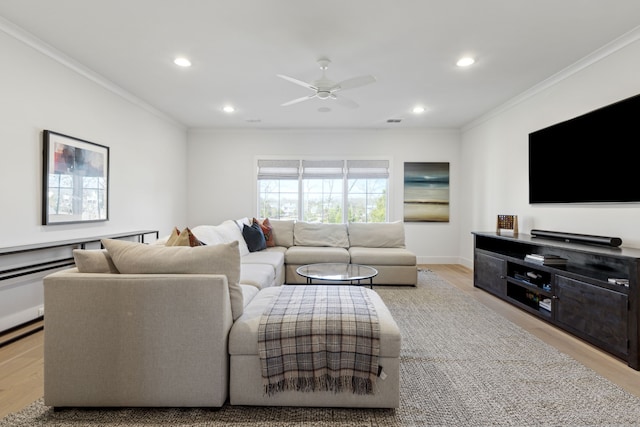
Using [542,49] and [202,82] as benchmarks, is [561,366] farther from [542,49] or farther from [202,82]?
[202,82]

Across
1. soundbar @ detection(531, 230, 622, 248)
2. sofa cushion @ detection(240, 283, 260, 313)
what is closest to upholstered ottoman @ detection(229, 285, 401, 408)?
sofa cushion @ detection(240, 283, 260, 313)

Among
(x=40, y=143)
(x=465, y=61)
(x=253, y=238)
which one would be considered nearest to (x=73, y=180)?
(x=40, y=143)

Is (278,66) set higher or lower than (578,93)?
higher

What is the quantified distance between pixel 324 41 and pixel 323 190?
3.40 meters

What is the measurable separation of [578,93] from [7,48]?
518cm

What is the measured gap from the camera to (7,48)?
8.31 ft

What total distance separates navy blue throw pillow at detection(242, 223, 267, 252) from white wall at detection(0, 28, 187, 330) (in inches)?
60.0

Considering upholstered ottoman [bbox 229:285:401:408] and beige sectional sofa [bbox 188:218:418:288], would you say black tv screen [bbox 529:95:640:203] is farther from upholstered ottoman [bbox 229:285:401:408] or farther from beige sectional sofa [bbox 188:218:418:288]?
upholstered ottoman [bbox 229:285:401:408]

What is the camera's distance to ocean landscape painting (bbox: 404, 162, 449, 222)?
5828 mm

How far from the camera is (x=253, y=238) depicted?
14.1 ft

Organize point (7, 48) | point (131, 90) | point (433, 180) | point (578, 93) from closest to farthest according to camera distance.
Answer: point (7, 48) → point (578, 93) → point (131, 90) → point (433, 180)

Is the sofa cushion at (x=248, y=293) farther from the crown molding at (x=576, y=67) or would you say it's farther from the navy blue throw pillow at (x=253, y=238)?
the crown molding at (x=576, y=67)

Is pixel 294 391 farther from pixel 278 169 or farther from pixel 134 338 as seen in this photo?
pixel 278 169

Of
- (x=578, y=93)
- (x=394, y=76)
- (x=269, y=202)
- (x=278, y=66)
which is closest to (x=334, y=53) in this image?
(x=278, y=66)
